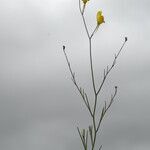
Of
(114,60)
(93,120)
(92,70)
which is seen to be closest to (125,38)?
(114,60)

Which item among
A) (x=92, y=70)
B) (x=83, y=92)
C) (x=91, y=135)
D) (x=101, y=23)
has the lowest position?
(x=91, y=135)

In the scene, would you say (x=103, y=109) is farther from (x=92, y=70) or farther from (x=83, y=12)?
(x=83, y=12)

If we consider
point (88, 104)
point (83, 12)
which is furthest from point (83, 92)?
point (83, 12)

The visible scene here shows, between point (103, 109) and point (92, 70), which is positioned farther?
point (103, 109)

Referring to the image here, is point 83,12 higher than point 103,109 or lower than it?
higher

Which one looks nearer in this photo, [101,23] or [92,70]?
[92,70]

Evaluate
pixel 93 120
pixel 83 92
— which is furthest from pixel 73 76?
pixel 93 120

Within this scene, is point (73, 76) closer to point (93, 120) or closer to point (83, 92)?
point (83, 92)
